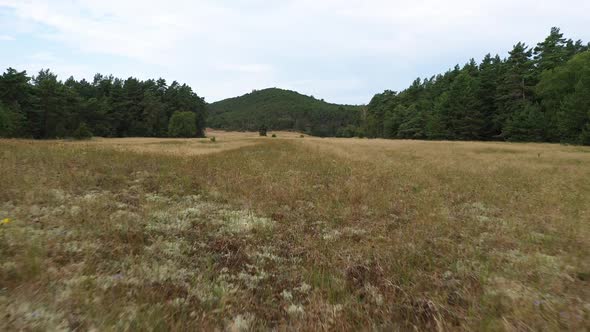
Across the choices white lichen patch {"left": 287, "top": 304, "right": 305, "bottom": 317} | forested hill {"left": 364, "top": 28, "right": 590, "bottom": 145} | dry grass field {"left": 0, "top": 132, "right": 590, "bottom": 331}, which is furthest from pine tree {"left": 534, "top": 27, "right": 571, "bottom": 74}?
white lichen patch {"left": 287, "top": 304, "right": 305, "bottom": 317}

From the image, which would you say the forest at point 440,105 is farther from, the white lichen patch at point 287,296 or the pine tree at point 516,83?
the white lichen patch at point 287,296

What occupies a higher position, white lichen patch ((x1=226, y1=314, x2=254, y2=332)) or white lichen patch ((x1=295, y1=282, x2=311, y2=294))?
white lichen patch ((x1=226, y1=314, x2=254, y2=332))

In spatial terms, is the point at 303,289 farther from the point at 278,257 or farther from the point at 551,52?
the point at 551,52

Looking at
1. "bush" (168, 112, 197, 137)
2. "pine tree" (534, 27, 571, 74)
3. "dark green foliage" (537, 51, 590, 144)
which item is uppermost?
"pine tree" (534, 27, 571, 74)

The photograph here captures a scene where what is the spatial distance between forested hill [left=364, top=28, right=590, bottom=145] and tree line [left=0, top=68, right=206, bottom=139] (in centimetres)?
7370

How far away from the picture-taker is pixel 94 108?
3246 inches

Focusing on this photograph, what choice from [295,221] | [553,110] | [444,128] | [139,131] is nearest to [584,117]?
[553,110]

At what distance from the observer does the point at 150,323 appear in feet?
11.6

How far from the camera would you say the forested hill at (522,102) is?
160 ft

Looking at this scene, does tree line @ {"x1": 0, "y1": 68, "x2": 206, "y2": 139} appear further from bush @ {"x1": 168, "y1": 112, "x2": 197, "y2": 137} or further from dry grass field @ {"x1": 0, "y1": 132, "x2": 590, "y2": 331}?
dry grass field @ {"x1": 0, "y1": 132, "x2": 590, "y2": 331}

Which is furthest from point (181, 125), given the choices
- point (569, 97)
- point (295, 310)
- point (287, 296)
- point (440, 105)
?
point (295, 310)

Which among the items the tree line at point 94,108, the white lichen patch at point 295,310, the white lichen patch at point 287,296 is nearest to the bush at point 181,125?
the tree line at point 94,108

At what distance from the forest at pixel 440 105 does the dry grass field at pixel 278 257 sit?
5107 centimetres

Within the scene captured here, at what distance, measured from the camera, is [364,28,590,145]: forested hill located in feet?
160
